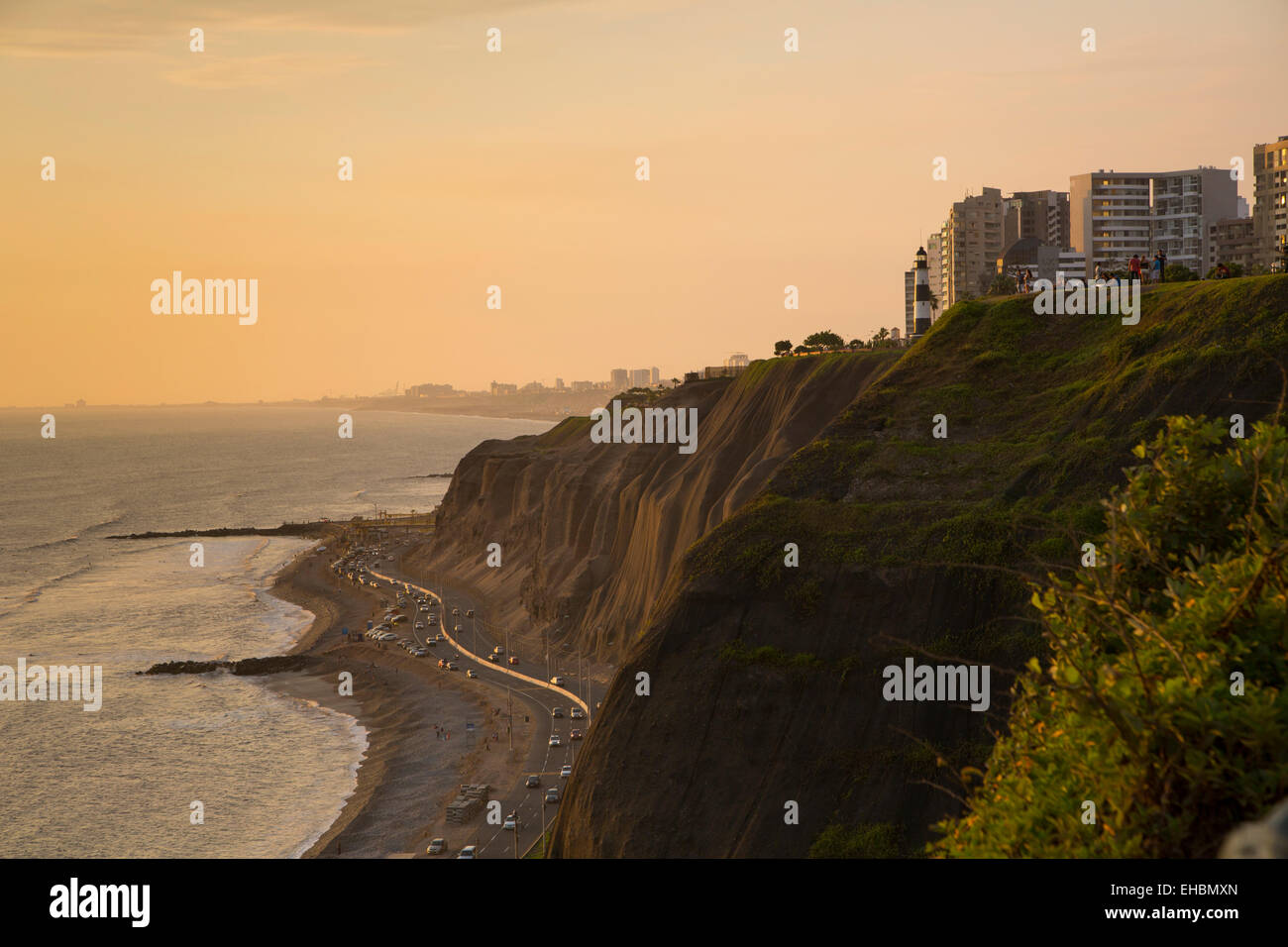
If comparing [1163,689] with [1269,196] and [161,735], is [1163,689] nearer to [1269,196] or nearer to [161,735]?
[161,735]

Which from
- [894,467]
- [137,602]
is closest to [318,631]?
[137,602]

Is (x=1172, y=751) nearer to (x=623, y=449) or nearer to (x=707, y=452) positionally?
(x=707, y=452)

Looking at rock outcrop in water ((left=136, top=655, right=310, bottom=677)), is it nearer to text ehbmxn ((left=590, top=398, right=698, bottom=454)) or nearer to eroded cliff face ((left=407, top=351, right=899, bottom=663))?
eroded cliff face ((left=407, top=351, right=899, bottom=663))

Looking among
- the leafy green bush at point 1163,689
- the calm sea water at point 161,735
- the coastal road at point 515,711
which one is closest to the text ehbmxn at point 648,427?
the coastal road at point 515,711

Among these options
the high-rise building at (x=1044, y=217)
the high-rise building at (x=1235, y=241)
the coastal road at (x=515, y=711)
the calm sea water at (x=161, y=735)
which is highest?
the high-rise building at (x=1044, y=217)

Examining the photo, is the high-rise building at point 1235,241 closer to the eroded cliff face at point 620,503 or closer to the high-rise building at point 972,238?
the high-rise building at point 972,238

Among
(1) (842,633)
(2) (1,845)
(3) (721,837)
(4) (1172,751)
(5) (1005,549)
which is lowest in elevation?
(2) (1,845)

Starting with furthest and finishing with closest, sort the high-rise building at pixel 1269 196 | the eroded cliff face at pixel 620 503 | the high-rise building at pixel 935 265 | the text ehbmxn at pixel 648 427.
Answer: the high-rise building at pixel 935 265 → the high-rise building at pixel 1269 196 → the text ehbmxn at pixel 648 427 → the eroded cliff face at pixel 620 503
